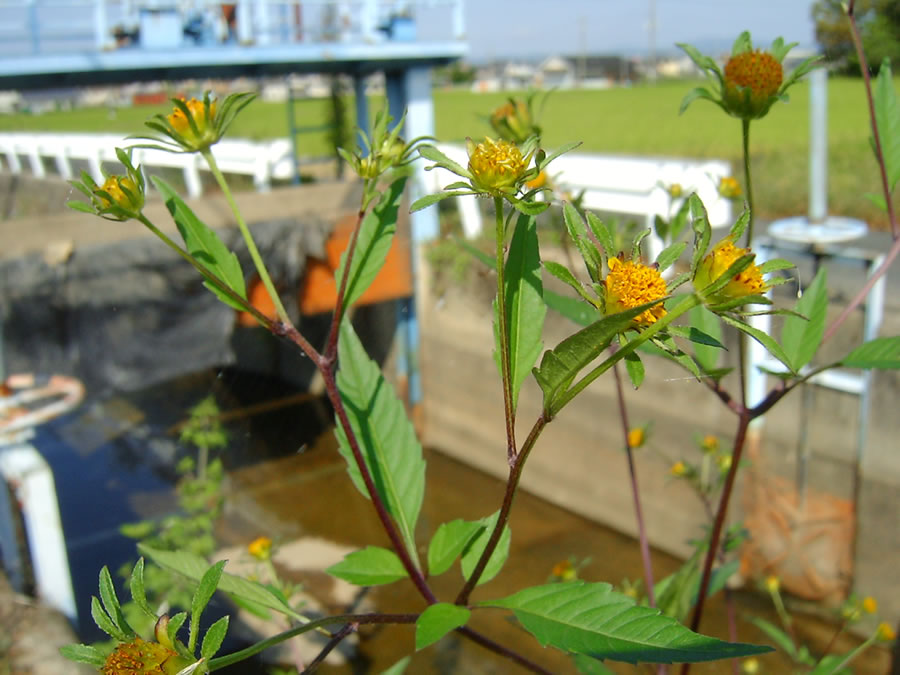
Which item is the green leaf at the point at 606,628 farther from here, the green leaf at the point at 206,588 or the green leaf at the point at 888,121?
the green leaf at the point at 888,121

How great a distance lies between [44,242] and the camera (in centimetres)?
289

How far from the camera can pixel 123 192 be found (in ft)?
1.09

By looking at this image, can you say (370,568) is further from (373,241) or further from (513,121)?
(513,121)

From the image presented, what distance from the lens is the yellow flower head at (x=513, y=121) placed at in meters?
0.50

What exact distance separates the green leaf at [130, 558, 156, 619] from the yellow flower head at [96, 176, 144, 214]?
15 centimetres

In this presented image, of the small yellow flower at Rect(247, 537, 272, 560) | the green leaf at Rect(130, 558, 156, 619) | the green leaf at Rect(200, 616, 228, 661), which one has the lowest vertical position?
the small yellow flower at Rect(247, 537, 272, 560)

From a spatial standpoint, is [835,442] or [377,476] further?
[835,442]

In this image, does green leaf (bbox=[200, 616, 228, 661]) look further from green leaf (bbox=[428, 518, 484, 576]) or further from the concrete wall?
the concrete wall

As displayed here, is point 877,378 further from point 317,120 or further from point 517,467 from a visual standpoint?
point 317,120

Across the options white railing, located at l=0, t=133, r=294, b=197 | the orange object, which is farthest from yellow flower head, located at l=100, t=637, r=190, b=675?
white railing, located at l=0, t=133, r=294, b=197

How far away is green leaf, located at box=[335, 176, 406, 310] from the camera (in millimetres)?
374

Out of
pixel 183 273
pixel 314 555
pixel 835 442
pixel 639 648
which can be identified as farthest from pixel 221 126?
pixel 183 273

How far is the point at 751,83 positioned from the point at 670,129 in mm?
10257

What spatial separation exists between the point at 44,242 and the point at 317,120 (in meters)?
1.86
